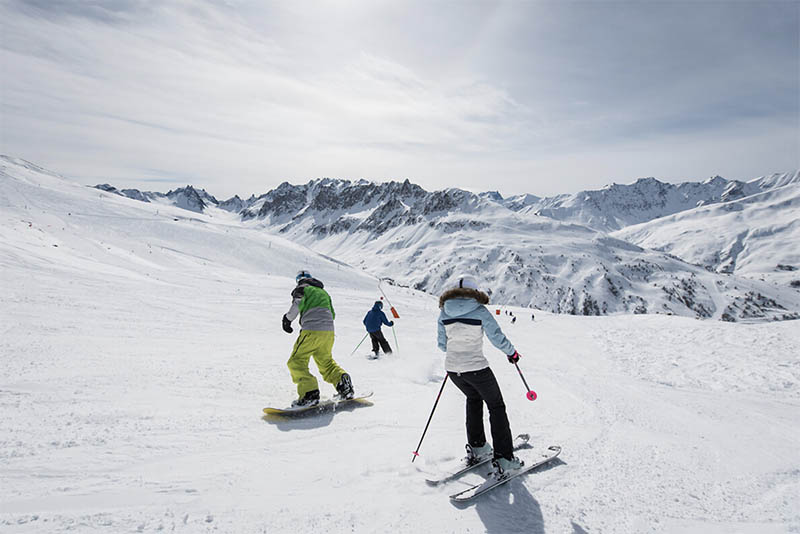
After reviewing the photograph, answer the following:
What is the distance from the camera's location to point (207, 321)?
1524 cm

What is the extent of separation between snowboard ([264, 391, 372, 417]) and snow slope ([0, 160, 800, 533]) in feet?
0.94

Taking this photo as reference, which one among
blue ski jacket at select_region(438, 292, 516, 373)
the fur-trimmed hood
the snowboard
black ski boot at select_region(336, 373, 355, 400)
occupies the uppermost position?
the fur-trimmed hood

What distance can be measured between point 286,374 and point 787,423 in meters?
11.0

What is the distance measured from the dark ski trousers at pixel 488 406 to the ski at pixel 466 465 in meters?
0.23

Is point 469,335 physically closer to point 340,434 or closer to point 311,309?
point 340,434

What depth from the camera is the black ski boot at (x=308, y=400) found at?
6.95 m

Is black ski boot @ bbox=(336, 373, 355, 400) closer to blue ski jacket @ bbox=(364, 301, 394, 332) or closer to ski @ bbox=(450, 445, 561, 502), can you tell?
ski @ bbox=(450, 445, 561, 502)

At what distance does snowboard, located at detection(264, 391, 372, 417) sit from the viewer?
255 inches

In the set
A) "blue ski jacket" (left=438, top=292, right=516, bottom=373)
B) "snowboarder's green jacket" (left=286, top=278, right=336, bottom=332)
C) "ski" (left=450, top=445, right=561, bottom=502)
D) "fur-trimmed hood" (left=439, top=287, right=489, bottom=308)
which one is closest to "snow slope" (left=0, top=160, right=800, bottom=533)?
"ski" (left=450, top=445, right=561, bottom=502)

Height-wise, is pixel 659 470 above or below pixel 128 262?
above

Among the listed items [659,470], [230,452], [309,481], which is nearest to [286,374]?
[230,452]

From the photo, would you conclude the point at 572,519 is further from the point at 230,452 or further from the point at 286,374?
the point at 286,374

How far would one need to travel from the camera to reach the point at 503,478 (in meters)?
4.75

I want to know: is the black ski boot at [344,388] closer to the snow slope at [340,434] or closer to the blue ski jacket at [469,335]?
the snow slope at [340,434]
